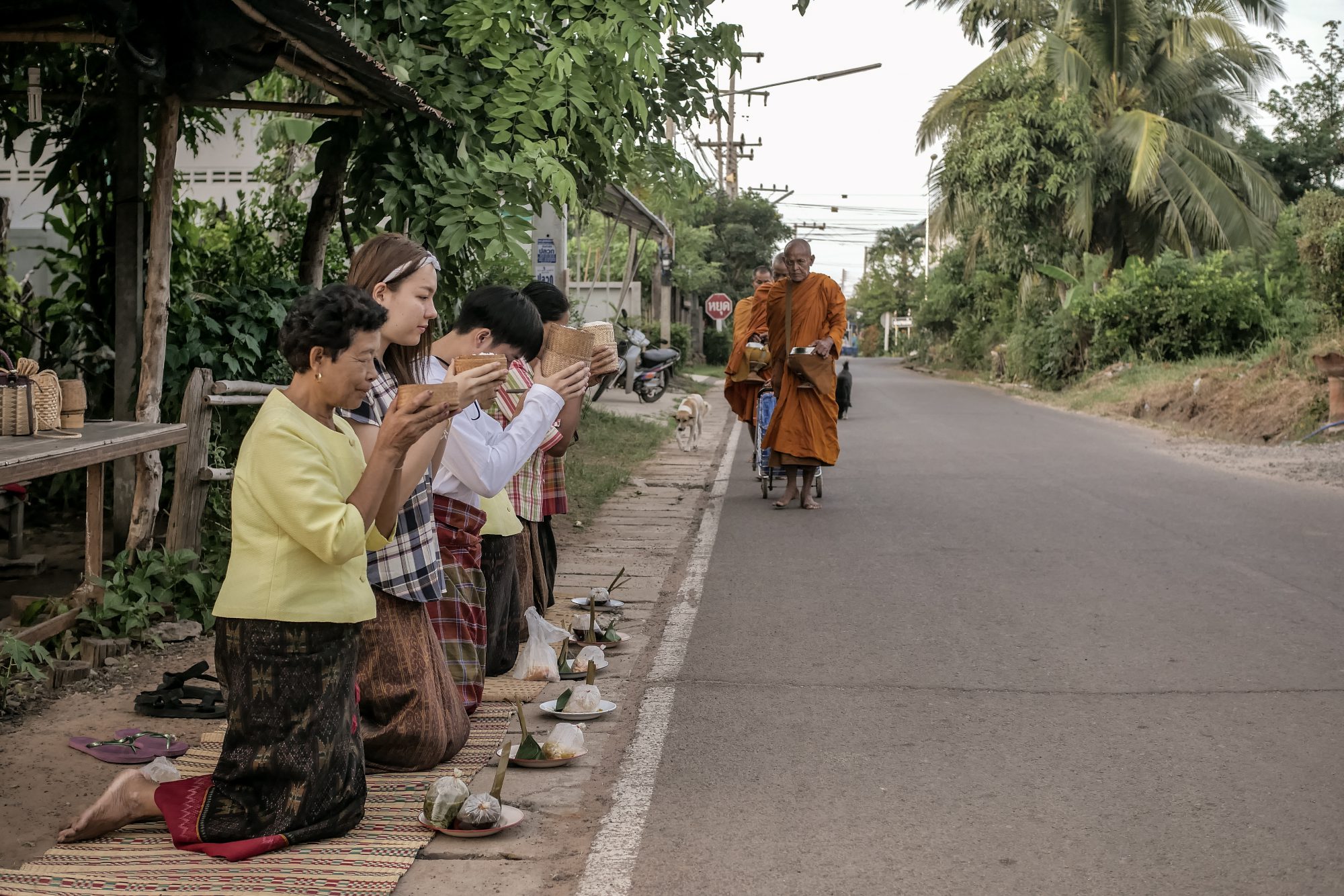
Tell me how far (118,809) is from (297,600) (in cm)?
82

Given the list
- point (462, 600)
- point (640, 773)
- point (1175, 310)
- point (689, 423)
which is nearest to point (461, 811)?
point (640, 773)

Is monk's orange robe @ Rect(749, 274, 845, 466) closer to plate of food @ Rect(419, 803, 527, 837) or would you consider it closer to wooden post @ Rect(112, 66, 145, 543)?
wooden post @ Rect(112, 66, 145, 543)

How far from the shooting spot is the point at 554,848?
3959 millimetres

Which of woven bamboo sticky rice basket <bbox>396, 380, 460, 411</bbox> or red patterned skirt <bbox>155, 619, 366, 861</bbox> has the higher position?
woven bamboo sticky rice basket <bbox>396, 380, 460, 411</bbox>

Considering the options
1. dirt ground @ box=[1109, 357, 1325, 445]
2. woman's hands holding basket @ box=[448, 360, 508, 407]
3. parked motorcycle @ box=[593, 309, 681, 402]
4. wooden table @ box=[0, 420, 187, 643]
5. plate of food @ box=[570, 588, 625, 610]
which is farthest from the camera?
parked motorcycle @ box=[593, 309, 681, 402]

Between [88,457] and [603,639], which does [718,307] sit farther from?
[88,457]

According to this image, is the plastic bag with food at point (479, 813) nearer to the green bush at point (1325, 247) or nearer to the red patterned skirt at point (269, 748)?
the red patterned skirt at point (269, 748)

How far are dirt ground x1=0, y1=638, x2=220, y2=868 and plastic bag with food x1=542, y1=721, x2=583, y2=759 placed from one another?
4.47ft

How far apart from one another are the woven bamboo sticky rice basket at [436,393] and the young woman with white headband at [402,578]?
74cm

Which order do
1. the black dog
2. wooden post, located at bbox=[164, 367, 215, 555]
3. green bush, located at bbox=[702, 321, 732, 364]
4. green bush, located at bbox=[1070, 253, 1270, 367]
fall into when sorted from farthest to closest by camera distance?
1. green bush, located at bbox=[702, 321, 732, 364]
2. green bush, located at bbox=[1070, 253, 1270, 367]
3. the black dog
4. wooden post, located at bbox=[164, 367, 215, 555]

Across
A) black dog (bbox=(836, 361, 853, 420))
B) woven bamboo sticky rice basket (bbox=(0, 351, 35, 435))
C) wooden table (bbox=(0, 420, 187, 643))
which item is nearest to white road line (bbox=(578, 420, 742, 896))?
wooden table (bbox=(0, 420, 187, 643))

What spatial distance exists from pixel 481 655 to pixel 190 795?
1.54m

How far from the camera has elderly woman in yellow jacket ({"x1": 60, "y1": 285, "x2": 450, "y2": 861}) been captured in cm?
355

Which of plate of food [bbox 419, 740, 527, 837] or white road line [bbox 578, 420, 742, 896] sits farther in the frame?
plate of food [bbox 419, 740, 527, 837]
